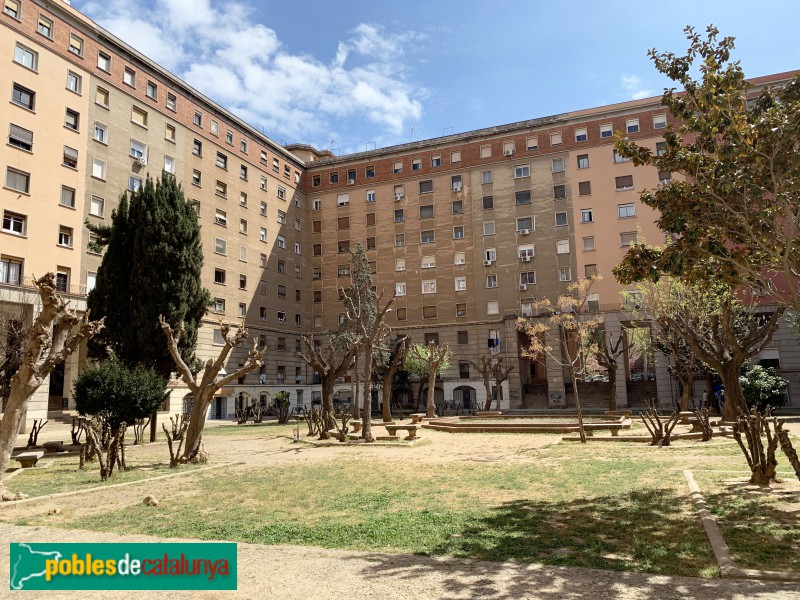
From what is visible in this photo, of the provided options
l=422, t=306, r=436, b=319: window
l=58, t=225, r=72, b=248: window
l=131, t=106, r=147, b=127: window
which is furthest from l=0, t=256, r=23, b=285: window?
l=422, t=306, r=436, b=319: window

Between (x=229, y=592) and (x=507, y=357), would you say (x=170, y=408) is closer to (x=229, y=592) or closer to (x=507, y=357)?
(x=507, y=357)

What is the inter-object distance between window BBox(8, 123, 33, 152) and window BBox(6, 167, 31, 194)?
1.42 m

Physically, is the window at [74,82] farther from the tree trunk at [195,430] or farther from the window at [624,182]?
Result: the window at [624,182]

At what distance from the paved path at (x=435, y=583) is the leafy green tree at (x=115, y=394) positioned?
45.7 feet

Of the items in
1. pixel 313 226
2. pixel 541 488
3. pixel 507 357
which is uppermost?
pixel 313 226

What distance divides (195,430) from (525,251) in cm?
3754

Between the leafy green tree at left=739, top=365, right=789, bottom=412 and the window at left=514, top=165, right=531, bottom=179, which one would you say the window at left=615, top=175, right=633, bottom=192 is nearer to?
the window at left=514, top=165, right=531, bottom=179

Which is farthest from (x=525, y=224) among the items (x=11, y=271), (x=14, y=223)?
(x=11, y=271)

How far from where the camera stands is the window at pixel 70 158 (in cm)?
3300

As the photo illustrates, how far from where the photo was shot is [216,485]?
11844 millimetres

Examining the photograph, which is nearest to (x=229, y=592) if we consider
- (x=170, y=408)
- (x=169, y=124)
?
(x=170, y=408)

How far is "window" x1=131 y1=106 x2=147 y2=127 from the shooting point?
3849 centimetres

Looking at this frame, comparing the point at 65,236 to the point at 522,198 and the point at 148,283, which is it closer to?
the point at 148,283

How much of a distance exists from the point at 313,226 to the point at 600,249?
27166mm
